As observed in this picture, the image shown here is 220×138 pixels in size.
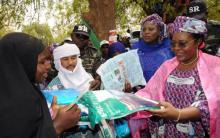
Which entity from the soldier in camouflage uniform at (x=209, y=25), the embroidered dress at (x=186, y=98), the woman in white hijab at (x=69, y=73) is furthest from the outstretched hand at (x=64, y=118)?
the soldier in camouflage uniform at (x=209, y=25)

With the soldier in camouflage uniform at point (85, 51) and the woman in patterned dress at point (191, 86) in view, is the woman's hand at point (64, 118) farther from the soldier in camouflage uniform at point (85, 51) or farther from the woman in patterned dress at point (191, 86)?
the soldier in camouflage uniform at point (85, 51)

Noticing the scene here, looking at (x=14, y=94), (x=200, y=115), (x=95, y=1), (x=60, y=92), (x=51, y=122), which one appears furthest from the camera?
(x=95, y=1)

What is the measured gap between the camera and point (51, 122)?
8.31ft

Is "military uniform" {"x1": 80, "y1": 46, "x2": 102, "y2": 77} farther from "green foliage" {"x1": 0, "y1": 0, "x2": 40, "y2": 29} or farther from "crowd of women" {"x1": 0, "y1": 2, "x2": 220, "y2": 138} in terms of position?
"green foliage" {"x1": 0, "y1": 0, "x2": 40, "y2": 29}

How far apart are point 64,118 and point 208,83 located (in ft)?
4.18

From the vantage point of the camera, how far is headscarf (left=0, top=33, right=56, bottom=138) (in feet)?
7.77

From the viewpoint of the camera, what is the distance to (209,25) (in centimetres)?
566

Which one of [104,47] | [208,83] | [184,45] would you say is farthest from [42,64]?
[104,47]

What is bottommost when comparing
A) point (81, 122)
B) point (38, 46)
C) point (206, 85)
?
point (81, 122)

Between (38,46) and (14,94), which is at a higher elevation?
(38,46)

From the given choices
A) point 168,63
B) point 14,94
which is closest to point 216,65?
point 168,63

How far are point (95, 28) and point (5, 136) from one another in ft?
19.9

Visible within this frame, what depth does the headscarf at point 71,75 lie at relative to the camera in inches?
187

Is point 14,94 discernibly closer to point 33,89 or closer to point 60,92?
point 33,89
